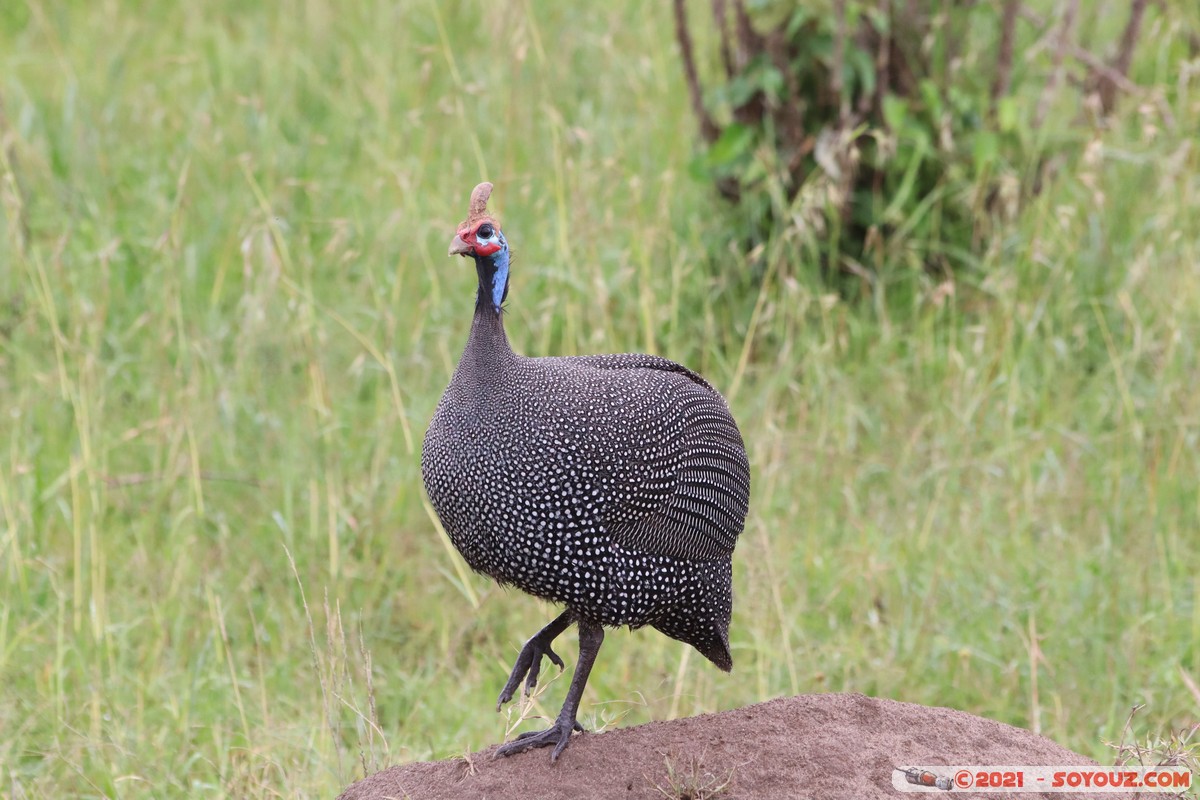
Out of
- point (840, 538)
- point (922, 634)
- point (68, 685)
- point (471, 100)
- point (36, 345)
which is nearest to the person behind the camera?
point (68, 685)

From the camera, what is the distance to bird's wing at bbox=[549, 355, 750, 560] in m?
3.23

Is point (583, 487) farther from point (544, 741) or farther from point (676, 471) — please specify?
point (544, 741)

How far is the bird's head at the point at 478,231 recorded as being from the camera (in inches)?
122

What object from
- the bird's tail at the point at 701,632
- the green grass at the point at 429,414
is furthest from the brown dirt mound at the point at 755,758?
the green grass at the point at 429,414

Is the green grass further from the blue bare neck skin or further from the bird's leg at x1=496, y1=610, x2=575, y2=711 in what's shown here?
the blue bare neck skin

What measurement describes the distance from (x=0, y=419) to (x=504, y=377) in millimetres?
2898

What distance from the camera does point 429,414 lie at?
5.16 meters

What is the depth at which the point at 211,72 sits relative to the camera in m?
7.28

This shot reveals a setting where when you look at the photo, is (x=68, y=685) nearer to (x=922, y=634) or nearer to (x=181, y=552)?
(x=181, y=552)

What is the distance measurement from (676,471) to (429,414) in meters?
1.99

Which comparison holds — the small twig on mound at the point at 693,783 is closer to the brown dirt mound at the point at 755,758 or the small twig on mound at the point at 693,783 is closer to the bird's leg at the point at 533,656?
the brown dirt mound at the point at 755,758

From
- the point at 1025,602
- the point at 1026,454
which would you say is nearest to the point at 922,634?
the point at 1025,602

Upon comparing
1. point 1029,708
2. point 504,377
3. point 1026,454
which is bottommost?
point 1029,708

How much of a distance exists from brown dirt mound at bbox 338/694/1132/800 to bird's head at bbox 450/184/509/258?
1.10 metres
